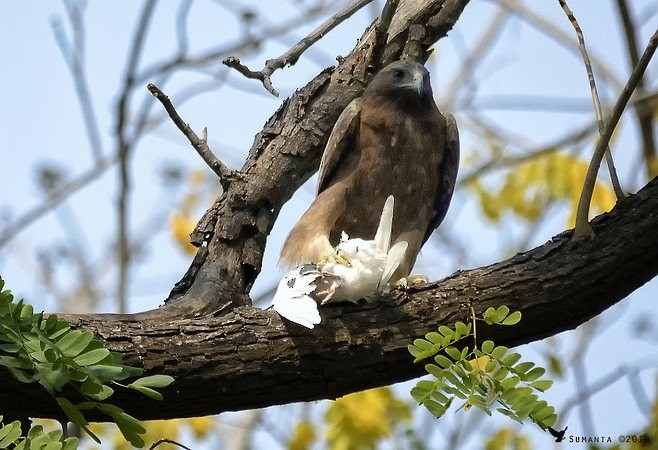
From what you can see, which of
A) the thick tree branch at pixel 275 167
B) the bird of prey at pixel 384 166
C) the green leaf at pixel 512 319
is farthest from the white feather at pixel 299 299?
the green leaf at pixel 512 319

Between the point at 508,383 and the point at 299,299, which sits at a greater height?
the point at 299,299

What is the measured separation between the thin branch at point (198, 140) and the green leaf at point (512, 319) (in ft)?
4.89

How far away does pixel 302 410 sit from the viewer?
9.57m

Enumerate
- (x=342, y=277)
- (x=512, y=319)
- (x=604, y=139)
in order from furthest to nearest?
(x=342, y=277), (x=604, y=139), (x=512, y=319)

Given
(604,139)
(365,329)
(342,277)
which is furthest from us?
(342,277)

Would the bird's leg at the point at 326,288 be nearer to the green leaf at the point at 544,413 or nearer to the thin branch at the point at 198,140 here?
the thin branch at the point at 198,140

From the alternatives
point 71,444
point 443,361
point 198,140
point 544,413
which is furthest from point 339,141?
point 71,444

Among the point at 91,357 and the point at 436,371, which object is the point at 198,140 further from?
the point at 436,371

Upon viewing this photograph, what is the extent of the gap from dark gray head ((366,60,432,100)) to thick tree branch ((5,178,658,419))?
1.47 metres

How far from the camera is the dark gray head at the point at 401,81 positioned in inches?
193

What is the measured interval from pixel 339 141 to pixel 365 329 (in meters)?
1.43

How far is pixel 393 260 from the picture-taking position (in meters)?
4.36

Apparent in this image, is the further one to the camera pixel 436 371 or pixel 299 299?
pixel 299 299

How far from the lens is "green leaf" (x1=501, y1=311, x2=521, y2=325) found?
3314 mm
